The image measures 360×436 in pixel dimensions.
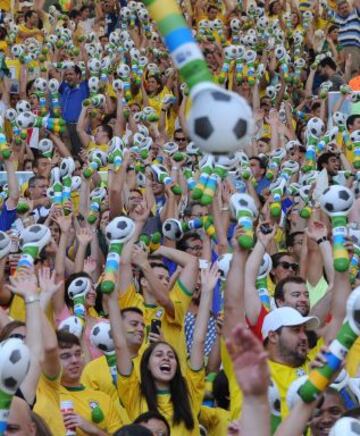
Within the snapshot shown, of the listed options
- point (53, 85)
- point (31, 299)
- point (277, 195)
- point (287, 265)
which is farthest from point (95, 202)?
point (31, 299)

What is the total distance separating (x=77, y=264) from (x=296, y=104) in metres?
7.03

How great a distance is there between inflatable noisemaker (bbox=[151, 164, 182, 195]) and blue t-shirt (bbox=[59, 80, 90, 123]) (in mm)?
3721

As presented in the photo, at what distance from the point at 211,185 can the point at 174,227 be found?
3.68ft

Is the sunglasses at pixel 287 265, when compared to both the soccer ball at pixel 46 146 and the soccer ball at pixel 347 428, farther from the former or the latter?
the soccer ball at pixel 347 428

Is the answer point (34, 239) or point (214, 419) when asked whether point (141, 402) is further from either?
point (34, 239)

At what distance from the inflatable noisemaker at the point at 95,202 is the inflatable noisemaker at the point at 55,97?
3237mm

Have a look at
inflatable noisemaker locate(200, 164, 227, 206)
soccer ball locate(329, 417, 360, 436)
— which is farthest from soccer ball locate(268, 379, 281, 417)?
inflatable noisemaker locate(200, 164, 227, 206)

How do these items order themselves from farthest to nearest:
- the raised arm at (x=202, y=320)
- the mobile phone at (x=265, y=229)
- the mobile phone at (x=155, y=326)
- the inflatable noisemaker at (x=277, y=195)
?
1. the inflatable noisemaker at (x=277, y=195)
2. the mobile phone at (x=155, y=326)
3. the mobile phone at (x=265, y=229)
4. the raised arm at (x=202, y=320)

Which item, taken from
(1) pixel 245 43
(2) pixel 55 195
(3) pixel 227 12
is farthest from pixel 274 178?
(3) pixel 227 12

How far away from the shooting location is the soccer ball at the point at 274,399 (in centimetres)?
506

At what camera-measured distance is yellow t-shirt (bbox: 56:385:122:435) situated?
20.0 ft

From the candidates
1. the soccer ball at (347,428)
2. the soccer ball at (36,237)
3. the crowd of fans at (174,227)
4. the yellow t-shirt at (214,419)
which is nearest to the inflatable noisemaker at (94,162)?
the crowd of fans at (174,227)

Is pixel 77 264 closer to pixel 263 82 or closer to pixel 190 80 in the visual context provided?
pixel 190 80

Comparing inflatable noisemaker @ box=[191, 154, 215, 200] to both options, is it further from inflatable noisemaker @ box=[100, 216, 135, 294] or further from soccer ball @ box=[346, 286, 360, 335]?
soccer ball @ box=[346, 286, 360, 335]
